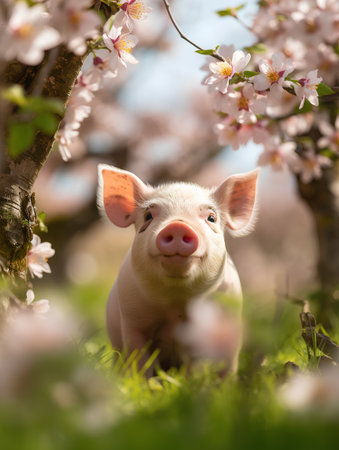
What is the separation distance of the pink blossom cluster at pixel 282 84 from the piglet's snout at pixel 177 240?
0.54 metres

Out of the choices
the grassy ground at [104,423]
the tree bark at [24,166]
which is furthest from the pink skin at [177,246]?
the grassy ground at [104,423]

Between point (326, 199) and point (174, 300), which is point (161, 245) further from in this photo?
point (326, 199)

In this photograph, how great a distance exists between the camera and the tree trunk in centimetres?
382

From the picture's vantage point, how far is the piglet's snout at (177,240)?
1.83 meters

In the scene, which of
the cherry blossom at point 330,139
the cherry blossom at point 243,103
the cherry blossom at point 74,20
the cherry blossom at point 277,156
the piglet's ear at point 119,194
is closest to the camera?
the cherry blossom at point 74,20

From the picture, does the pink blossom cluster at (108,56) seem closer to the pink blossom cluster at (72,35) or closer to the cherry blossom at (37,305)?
the pink blossom cluster at (72,35)

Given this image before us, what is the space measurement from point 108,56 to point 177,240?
0.79 m

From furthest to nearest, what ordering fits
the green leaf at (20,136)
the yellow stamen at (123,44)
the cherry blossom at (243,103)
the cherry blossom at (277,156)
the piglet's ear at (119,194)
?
the cherry blossom at (277,156) < the piglet's ear at (119,194) < the cherry blossom at (243,103) < the yellow stamen at (123,44) < the green leaf at (20,136)

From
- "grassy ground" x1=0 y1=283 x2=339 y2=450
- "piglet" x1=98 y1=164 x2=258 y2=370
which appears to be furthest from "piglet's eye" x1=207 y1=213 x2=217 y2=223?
"grassy ground" x1=0 y1=283 x2=339 y2=450

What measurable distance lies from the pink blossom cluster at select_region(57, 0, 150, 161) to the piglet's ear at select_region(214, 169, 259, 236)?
67cm

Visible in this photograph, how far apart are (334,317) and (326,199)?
106 cm

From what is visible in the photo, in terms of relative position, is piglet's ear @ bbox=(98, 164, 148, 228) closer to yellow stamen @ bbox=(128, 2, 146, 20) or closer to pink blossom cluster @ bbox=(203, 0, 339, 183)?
pink blossom cluster @ bbox=(203, 0, 339, 183)

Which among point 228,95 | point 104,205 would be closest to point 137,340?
point 104,205

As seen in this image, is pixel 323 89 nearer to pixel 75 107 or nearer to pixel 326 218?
pixel 75 107
